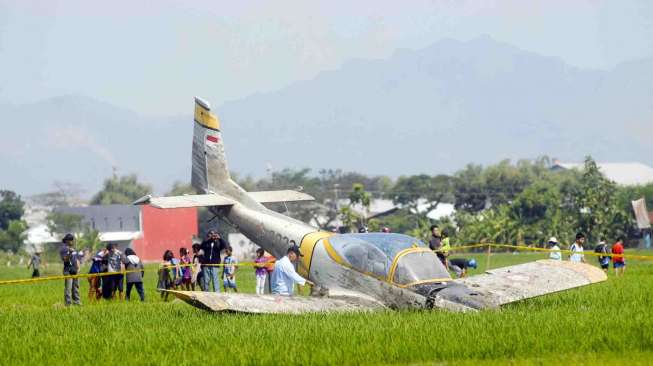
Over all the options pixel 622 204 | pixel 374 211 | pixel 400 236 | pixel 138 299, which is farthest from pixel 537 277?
pixel 374 211

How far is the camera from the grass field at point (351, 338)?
16.4 m

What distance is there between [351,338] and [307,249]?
817cm

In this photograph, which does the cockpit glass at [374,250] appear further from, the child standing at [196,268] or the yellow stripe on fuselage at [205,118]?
the yellow stripe on fuselage at [205,118]

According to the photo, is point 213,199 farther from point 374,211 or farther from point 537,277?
point 374,211

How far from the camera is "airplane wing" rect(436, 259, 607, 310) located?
2169cm

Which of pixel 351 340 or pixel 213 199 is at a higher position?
pixel 213 199

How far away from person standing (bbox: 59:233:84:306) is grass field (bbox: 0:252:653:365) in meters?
6.45

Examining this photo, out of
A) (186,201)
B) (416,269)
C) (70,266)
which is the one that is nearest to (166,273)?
(186,201)

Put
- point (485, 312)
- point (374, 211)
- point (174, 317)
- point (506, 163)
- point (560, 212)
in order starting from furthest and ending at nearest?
point (506, 163) → point (374, 211) → point (560, 212) → point (174, 317) → point (485, 312)

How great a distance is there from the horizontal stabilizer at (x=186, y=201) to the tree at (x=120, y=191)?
523ft

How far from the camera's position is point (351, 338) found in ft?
58.5

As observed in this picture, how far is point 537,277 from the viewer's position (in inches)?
950

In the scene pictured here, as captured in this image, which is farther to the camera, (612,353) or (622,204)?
(622,204)

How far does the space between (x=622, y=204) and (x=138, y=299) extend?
10262cm
